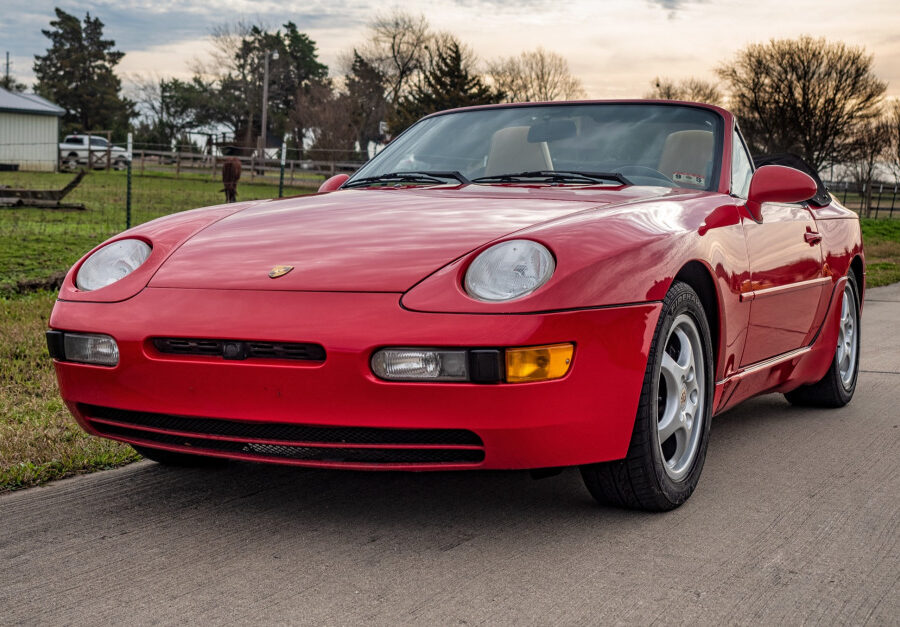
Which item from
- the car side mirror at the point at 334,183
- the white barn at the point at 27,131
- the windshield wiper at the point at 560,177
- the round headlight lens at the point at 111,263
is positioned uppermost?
the white barn at the point at 27,131

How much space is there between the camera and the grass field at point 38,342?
3928 millimetres

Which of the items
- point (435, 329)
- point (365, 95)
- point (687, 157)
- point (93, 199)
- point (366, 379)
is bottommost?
point (93, 199)

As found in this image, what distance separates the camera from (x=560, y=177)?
3.98 m

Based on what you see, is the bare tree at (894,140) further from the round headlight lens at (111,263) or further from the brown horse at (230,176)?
the round headlight lens at (111,263)

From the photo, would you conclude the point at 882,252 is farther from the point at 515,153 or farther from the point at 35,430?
the point at 35,430

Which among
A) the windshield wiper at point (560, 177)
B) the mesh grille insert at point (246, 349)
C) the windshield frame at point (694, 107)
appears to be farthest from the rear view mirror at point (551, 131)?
the mesh grille insert at point (246, 349)

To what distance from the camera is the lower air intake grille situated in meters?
2.84

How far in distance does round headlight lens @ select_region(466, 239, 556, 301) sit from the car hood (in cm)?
7

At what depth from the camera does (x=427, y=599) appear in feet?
8.37

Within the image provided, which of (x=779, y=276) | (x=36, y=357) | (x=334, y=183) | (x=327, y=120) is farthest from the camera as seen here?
(x=327, y=120)

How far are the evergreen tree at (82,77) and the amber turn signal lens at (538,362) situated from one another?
251 ft

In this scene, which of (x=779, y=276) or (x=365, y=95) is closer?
(x=779, y=276)

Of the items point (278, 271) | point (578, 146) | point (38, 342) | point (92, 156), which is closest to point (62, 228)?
point (38, 342)

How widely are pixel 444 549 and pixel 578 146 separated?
192 cm
